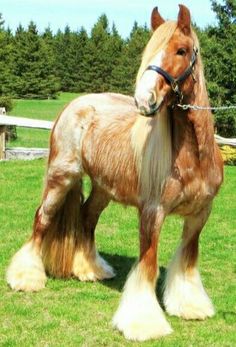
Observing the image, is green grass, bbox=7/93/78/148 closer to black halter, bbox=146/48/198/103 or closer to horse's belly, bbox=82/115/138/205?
horse's belly, bbox=82/115/138/205

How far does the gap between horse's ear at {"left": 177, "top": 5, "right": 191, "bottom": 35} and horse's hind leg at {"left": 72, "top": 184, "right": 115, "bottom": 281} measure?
2.22 meters

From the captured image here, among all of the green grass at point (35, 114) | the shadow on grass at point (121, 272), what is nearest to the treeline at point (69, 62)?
the green grass at point (35, 114)

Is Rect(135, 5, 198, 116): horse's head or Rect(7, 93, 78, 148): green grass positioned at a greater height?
Rect(135, 5, 198, 116): horse's head

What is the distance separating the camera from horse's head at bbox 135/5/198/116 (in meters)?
3.65

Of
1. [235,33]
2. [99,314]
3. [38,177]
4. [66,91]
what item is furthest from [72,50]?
[99,314]

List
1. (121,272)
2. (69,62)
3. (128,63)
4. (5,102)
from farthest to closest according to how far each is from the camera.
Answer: (69,62) < (128,63) < (5,102) < (121,272)

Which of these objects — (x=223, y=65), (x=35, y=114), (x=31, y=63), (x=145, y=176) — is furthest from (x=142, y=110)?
(x=31, y=63)

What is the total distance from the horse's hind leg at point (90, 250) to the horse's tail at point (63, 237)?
81 millimetres

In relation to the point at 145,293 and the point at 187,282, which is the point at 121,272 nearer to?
the point at 187,282

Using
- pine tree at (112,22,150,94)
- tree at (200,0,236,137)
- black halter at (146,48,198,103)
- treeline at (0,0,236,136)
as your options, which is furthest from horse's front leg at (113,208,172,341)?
pine tree at (112,22,150,94)

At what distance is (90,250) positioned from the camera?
5781mm

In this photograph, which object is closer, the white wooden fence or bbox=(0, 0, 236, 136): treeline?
the white wooden fence

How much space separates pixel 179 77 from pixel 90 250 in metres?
2.55

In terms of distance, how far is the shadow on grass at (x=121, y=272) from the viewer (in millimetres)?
5371
